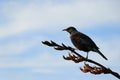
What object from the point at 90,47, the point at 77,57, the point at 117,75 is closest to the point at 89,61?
the point at 77,57

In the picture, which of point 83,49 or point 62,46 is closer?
point 62,46

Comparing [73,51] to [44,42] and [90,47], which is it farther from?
[90,47]

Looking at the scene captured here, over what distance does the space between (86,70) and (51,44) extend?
49 centimetres

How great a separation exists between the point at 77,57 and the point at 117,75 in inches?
20.0

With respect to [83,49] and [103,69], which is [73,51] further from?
[83,49]

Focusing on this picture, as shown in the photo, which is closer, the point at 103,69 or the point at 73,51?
the point at 103,69

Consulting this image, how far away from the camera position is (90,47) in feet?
17.2

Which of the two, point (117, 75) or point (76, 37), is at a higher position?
point (76, 37)

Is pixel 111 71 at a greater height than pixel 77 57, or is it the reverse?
pixel 77 57

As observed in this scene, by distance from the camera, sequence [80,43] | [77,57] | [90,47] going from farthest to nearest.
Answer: [90,47] → [80,43] → [77,57]

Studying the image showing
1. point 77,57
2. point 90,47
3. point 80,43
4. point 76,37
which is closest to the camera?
point 77,57

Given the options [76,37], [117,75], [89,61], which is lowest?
[117,75]

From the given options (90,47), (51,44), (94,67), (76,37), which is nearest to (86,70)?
(94,67)

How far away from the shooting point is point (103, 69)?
2.57 meters
